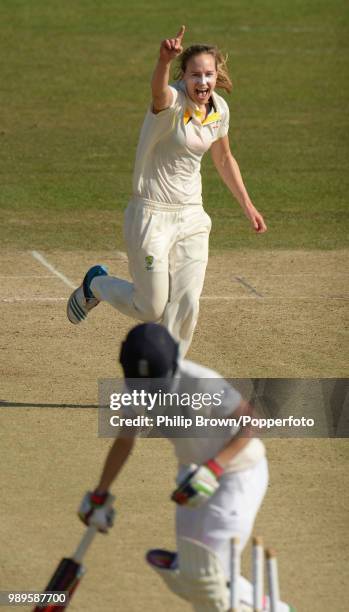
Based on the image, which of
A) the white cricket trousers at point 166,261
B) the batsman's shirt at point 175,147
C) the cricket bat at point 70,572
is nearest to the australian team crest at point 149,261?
the white cricket trousers at point 166,261

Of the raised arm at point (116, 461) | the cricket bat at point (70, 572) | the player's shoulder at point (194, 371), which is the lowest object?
the cricket bat at point (70, 572)

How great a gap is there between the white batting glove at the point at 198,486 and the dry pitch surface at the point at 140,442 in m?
1.26

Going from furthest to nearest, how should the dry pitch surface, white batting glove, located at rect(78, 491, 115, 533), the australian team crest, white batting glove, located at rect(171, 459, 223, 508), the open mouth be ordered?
the australian team crest, the open mouth, the dry pitch surface, white batting glove, located at rect(78, 491, 115, 533), white batting glove, located at rect(171, 459, 223, 508)

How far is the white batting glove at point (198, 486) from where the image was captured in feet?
18.4

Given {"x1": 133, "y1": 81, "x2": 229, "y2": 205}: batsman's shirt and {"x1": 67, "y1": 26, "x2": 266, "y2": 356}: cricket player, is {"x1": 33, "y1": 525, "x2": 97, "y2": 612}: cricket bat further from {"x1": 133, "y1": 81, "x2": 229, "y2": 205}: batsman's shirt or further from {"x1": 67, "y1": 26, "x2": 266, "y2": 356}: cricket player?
{"x1": 133, "y1": 81, "x2": 229, "y2": 205}: batsman's shirt

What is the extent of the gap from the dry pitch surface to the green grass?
2.02m

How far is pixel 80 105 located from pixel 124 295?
48.8 ft

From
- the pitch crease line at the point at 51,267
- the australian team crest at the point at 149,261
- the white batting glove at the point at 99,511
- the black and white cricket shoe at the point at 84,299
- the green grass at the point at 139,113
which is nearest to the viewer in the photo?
the white batting glove at the point at 99,511

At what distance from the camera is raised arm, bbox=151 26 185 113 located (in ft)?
27.0

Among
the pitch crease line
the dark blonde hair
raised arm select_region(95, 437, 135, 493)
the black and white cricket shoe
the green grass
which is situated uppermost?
the dark blonde hair

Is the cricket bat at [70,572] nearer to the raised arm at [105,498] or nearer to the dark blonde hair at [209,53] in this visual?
the raised arm at [105,498]

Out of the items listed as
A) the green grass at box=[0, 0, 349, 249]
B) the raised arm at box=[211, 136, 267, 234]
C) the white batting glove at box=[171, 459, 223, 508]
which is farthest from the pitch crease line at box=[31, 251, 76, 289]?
the white batting glove at box=[171, 459, 223, 508]

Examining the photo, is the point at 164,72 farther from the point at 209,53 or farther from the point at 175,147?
the point at 175,147

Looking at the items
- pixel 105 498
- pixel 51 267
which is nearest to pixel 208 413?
pixel 105 498
